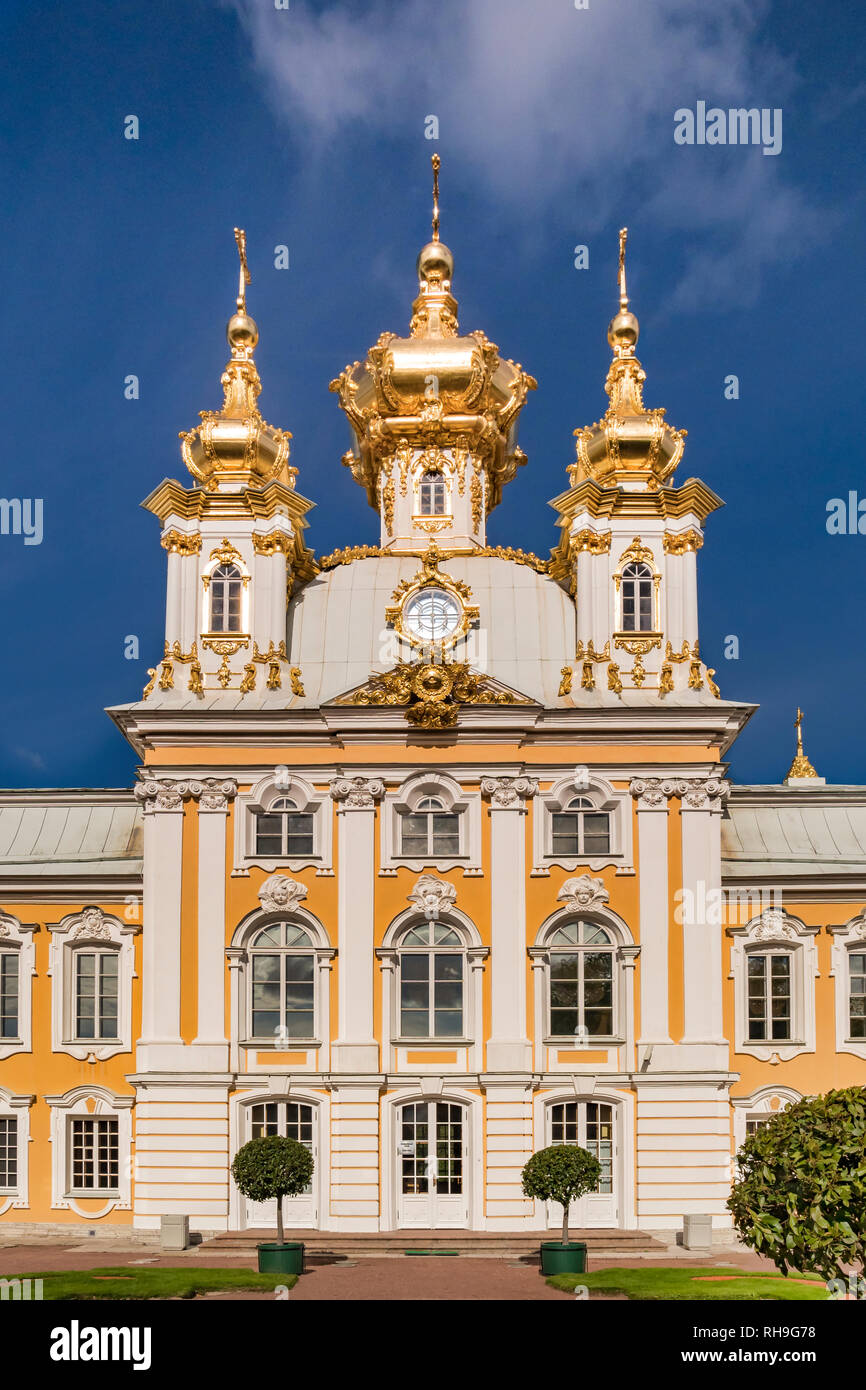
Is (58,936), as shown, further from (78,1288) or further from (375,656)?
(78,1288)

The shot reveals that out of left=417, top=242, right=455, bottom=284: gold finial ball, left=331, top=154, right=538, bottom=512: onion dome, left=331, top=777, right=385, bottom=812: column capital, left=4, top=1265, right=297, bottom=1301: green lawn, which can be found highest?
left=417, top=242, right=455, bottom=284: gold finial ball

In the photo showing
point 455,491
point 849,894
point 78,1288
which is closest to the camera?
point 78,1288

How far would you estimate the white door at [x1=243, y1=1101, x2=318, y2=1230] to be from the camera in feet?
102

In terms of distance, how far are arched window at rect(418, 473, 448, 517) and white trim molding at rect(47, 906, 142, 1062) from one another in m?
11.8

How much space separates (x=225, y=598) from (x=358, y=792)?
5.58 metres

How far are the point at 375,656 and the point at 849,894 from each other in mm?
11333

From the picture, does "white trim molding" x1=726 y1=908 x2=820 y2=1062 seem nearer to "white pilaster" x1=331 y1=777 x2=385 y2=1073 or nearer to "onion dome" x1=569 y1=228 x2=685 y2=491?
"white pilaster" x1=331 y1=777 x2=385 y2=1073

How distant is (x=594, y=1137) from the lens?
31.4 meters

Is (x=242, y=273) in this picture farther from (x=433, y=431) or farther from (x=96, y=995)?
(x=96, y=995)

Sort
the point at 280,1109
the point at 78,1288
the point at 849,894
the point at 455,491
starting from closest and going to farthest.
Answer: the point at 78,1288 → the point at 280,1109 → the point at 849,894 → the point at 455,491

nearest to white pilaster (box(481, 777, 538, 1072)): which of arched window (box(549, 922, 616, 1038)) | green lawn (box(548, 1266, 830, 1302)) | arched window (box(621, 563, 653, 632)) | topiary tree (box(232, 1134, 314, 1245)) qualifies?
arched window (box(549, 922, 616, 1038))

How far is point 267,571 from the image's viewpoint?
3450 cm

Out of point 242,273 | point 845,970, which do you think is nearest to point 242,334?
point 242,273

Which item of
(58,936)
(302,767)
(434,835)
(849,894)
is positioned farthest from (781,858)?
(58,936)
